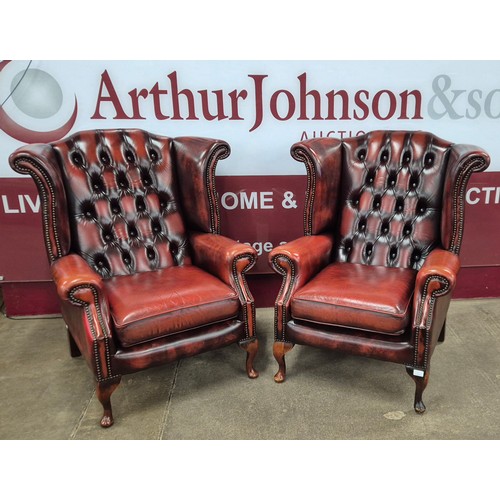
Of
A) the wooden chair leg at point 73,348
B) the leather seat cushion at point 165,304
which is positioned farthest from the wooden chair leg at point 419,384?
the wooden chair leg at point 73,348

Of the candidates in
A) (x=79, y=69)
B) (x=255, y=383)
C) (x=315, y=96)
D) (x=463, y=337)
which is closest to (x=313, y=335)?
(x=255, y=383)

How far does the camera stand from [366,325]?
7.16ft

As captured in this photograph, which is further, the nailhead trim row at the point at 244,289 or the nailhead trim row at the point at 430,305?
the nailhead trim row at the point at 244,289

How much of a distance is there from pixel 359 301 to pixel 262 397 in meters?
0.68

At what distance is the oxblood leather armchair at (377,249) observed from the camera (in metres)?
2.15

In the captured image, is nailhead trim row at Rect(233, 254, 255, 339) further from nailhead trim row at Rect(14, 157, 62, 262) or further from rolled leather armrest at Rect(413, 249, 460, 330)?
nailhead trim row at Rect(14, 157, 62, 262)

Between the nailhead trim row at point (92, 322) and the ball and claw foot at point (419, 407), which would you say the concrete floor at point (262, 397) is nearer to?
the ball and claw foot at point (419, 407)

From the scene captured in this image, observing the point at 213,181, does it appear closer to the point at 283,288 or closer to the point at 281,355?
the point at 283,288

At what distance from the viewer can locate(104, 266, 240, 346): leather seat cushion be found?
2121mm

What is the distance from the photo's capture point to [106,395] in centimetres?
214

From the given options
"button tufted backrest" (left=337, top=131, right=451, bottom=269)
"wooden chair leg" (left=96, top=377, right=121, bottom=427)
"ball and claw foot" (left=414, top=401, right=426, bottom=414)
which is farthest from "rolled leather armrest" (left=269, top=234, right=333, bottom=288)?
"wooden chair leg" (left=96, top=377, right=121, bottom=427)

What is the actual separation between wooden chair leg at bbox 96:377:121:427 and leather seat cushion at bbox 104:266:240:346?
20 cm

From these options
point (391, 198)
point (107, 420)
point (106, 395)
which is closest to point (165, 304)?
point (106, 395)

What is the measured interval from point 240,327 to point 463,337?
138 cm
